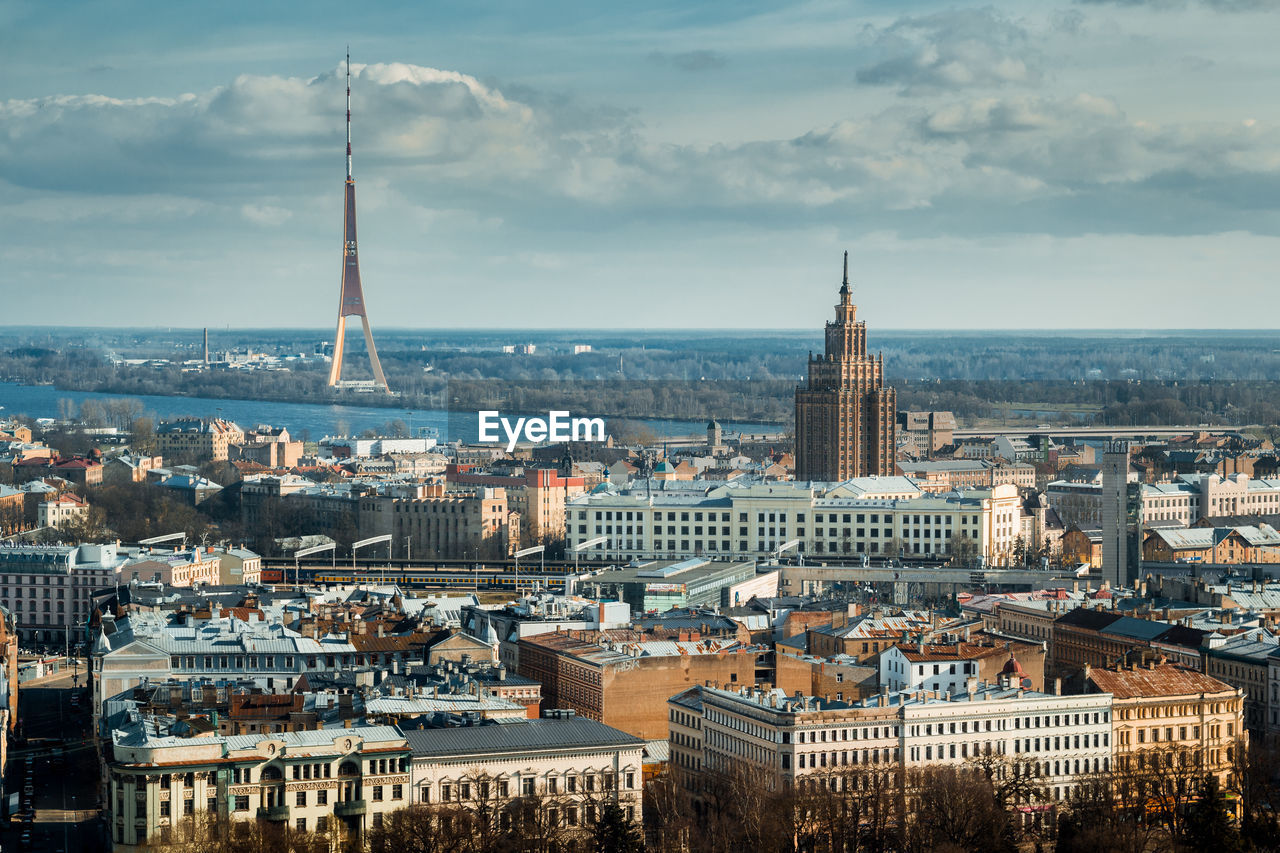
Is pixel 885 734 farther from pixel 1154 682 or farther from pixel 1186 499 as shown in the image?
pixel 1186 499

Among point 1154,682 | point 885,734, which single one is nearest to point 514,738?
point 885,734

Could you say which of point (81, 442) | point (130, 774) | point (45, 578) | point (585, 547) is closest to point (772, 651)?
point (130, 774)

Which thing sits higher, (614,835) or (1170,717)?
(1170,717)

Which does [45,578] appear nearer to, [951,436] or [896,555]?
[896,555]

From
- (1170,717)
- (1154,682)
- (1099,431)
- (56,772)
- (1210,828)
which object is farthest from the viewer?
(1099,431)

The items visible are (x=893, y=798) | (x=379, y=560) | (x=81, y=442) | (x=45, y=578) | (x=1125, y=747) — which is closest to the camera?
(x=893, y=798)

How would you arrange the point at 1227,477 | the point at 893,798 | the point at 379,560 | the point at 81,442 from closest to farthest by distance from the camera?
the point at 893,798
the point at 379,560
the point at 1227,477
the point at 81,442

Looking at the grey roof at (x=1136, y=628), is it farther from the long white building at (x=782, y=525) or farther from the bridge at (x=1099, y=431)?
the bridge at (x=1099, y=431)

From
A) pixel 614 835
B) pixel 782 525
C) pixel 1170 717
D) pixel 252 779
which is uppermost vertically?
pixel 782 525
